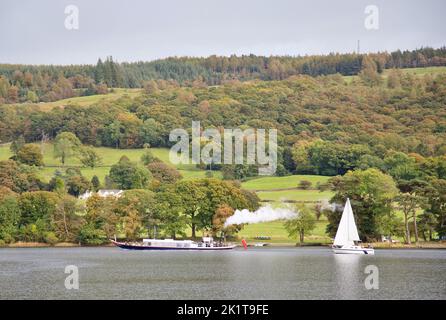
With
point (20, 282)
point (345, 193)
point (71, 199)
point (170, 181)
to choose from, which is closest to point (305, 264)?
point (20, 282)

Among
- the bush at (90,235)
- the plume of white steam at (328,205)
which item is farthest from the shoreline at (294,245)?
the plume of white steam at (328,205)

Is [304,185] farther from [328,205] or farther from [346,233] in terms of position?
[346,233]

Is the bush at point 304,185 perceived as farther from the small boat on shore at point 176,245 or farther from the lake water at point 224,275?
the lake water at point 224,275

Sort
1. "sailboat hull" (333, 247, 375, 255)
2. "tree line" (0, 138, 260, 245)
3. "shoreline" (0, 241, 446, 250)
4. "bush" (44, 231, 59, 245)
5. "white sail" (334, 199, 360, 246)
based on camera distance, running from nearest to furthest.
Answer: "sailboat hull" (333, 247, 375, 255), "white sail" (334, 199, 360, 246), "shoreline" (0, 241, 446, 250), "tree line" (0, 138, 260, 245), "bush" (44, 231, 59, 245)

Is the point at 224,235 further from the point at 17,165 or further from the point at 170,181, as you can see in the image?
the point at 17,165

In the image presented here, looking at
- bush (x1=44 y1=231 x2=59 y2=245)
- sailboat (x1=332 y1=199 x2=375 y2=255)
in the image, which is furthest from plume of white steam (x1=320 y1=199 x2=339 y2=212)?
bush (x1=44 y1=231 x2=59 y2=245)

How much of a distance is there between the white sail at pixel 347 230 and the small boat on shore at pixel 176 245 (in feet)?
57.1

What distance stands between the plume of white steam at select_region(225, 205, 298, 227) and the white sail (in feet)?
49.7

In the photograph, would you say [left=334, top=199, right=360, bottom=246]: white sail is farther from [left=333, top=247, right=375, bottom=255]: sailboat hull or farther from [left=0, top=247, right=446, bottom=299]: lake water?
[left=0, top=247, right=446, bottom=299]: lake water

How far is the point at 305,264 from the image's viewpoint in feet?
333

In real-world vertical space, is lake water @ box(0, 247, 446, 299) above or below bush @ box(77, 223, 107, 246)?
above

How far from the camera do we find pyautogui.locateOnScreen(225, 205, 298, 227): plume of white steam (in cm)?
14612

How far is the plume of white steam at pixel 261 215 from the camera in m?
146
